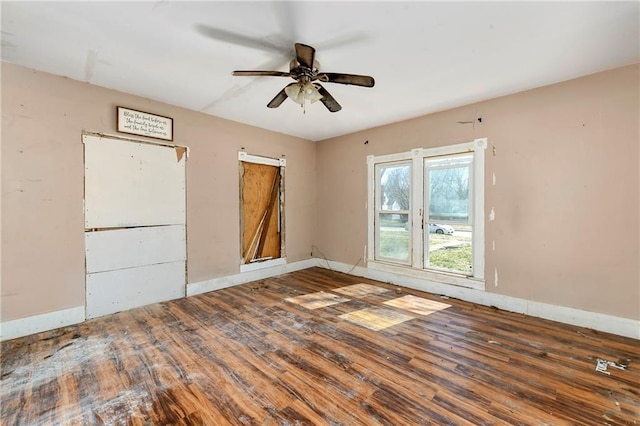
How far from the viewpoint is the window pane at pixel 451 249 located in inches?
148

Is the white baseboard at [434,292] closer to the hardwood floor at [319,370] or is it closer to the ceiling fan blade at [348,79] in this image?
the hardwood floor at [319,370]

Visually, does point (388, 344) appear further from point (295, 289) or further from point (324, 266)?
point (324, 266)

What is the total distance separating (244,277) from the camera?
458 cm

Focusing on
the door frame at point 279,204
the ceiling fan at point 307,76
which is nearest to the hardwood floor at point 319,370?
the door frame at point 279,204

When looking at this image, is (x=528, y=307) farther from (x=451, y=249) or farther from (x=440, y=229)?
(x=440, y=229)

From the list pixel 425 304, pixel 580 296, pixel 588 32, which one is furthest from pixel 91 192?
pixel 580 296

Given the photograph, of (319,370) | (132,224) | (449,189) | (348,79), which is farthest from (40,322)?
(449,189)

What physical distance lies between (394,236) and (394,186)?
86cm

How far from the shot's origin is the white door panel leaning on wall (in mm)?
3131

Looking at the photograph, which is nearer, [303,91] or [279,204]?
[303,91]

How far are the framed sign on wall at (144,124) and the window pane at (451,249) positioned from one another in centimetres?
409

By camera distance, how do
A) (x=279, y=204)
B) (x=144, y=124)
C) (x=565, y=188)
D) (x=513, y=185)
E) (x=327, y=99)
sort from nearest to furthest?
(x=327, y=99) < (x=565, y=188) < (x=513, y=185) < (x=144, y=124) < (x=279, y=204)

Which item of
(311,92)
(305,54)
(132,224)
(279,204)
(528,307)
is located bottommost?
(528,307)

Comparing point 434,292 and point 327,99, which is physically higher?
point 327,99
